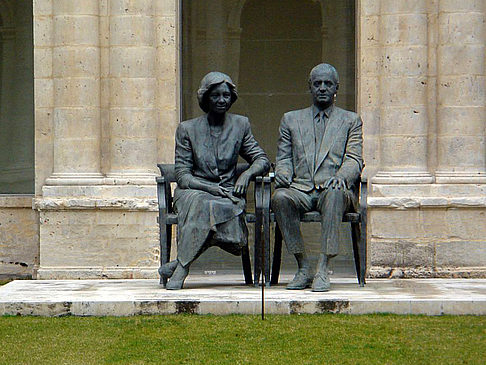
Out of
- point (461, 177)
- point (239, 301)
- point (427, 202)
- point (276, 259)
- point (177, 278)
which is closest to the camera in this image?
point (239, 301)

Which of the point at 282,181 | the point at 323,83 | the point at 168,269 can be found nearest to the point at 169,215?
the point at 168,269

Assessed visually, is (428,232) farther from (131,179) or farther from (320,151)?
(131,179)

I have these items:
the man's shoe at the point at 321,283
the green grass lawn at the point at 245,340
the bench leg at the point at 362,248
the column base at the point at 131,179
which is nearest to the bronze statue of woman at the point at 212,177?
the man's shoe at the point at 321,283

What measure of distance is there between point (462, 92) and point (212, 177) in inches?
146

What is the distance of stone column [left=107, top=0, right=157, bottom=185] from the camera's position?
1397 cm

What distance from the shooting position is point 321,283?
10.9m

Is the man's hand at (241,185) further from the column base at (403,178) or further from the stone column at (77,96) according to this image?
the stone column at (77,96)

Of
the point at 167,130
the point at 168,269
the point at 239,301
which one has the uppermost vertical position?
the point at 167,130

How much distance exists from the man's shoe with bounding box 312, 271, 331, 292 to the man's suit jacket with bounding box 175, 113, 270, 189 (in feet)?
3.84

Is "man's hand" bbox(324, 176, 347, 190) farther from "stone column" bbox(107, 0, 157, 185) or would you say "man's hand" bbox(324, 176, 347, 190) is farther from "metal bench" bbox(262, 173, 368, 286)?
"stone column" bbox(107, 0, 157, 185)

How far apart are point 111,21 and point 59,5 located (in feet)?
2.03

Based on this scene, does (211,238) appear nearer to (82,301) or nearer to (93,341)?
(82,301)

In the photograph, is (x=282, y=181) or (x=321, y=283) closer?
(x=321, y=283)

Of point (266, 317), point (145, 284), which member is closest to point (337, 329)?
point (266, 317)
